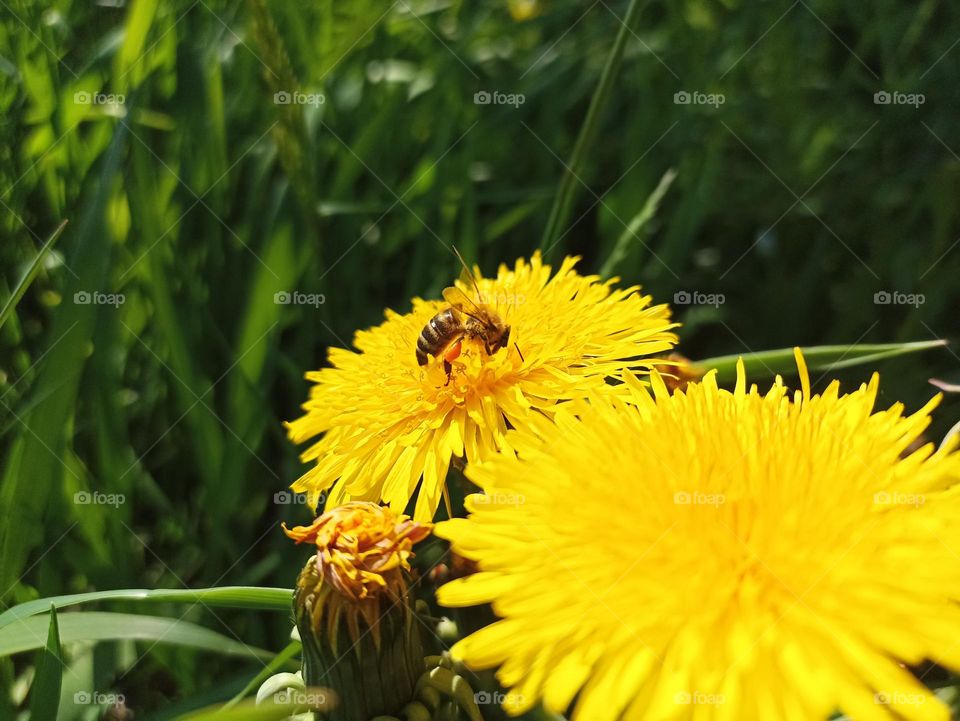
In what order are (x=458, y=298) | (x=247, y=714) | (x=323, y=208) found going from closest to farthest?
(x=247, y=714), (x=458, y=298), (x=323, y=208)

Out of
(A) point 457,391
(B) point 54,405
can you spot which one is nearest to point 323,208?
(B) point 54,405

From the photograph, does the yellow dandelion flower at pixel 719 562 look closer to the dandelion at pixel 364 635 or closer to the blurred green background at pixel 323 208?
the dandelion at pixel 364 635

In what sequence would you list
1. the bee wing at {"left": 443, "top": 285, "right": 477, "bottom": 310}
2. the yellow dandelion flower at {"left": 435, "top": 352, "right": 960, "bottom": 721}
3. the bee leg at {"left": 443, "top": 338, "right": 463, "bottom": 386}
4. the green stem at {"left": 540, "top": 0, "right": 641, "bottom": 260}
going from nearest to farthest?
the yellow dandelion flower at {"left": 435, "top": 352, "right": 960, "bottom": 721} < the bee leg at {"left": 443, "top": 338, "right": 463, "bottom": 386} < the bee wing at {"left": 443, "top": 285, "right": 477, "bottom": 310} < the green stem at {"left": 540, "top": 0, "right": 641, "bottom": 260}

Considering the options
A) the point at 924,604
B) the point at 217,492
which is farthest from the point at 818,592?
the point at 217,492

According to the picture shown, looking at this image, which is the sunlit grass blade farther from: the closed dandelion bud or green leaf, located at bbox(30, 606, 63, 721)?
green leaf, located at bbox(30, 606, 63, 721)

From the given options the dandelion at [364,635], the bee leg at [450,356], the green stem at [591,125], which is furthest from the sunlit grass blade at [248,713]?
the green stem at [591,125]

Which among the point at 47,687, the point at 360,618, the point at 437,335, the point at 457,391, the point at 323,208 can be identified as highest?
the point at 323,208

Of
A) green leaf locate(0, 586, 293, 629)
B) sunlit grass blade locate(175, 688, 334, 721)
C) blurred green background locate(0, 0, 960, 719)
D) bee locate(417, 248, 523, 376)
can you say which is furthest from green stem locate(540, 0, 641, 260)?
sunlit grass blade locate(175, 688, 334, 721)

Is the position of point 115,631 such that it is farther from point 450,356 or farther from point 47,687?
point 450,356
